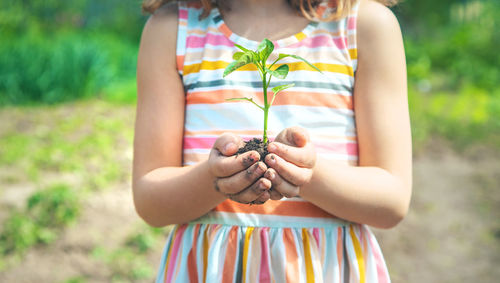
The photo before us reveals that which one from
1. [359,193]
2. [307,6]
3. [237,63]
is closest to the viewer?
[237,63]

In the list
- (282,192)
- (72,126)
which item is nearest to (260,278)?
(282,192)

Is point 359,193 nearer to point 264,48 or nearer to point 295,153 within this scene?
point 295,153

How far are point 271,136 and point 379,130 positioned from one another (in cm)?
39

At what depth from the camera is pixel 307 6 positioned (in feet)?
5.93

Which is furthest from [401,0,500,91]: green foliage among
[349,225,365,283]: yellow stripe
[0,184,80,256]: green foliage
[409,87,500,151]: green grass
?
[349,225,365,283]: yellow stripe

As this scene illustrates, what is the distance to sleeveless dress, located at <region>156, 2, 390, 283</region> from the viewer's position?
5.41 feet

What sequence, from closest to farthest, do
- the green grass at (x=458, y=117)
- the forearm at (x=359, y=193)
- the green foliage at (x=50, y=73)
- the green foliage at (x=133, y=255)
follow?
the forearm at (x=359, y=193) → the green foliage at (x=133, y=255) → the green grass at (x=458, y=117) → the green foliage at (x=50, y=73)

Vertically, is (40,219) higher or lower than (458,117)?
lower

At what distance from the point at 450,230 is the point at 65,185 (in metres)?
3.46

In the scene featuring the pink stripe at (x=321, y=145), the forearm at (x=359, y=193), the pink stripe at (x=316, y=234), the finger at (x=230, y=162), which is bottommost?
the pink stripe at (x=316, y=234)

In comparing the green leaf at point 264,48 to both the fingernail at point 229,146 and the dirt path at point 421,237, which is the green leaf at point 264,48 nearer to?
the fingernail at point 229,146

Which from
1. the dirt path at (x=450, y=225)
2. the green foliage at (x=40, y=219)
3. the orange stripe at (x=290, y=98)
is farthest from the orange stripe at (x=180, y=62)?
the dirt path at (x=450, y=225)

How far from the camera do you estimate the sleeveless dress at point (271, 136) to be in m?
1.65

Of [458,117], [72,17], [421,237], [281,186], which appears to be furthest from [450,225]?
[72,17]
